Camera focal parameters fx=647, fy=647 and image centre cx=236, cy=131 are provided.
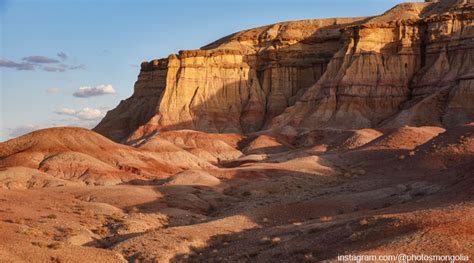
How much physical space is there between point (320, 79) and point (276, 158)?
29.2 metres

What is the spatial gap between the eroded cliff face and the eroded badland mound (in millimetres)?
235

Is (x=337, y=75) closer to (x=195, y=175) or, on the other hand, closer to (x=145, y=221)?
(x=195, y=175)

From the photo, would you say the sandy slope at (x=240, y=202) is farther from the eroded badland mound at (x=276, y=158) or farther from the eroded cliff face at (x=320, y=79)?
the eroded cliff face at (x=320, y=79)

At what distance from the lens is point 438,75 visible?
8244 centimetres

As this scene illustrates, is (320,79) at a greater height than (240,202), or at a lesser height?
greater

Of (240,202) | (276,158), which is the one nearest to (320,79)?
(276,158)

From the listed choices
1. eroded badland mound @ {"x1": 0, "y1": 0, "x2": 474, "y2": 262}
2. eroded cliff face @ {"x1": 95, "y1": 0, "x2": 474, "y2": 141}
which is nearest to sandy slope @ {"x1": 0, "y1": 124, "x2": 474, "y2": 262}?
eroded badland mound @ {"x1": 0, "y1": 0, "x2": 474, "y2": 262}

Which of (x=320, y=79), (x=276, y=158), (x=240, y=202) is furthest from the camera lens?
(x=320, y=79)

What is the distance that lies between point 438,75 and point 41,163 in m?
52.3

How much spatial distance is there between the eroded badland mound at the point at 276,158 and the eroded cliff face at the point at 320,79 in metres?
0.23

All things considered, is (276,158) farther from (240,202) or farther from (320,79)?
(320,79)

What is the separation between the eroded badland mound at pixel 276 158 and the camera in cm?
2225

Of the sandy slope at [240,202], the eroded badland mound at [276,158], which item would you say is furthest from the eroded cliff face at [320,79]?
the sandy slope at [240,202]

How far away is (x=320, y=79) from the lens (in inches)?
3652
